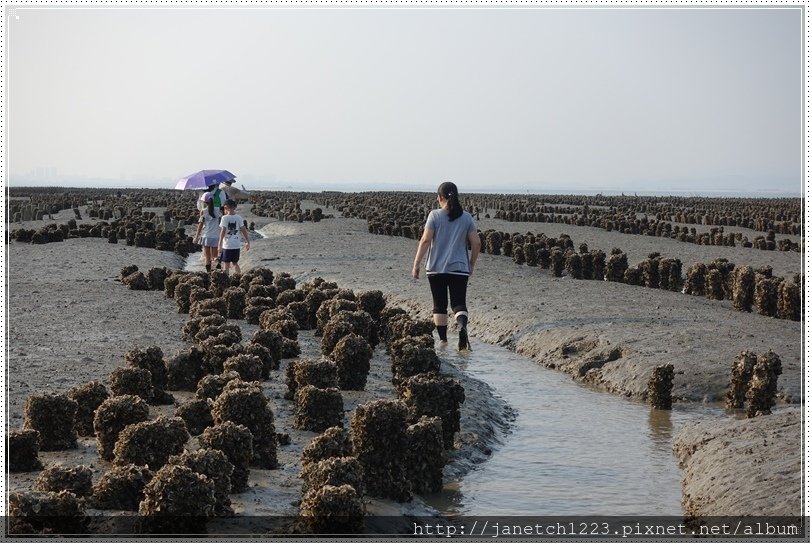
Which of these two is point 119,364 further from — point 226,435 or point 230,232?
point 230,232

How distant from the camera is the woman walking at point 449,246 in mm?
13273

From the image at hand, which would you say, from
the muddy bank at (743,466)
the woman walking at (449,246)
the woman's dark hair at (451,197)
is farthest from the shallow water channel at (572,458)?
the woman's dark hair at (451,197)

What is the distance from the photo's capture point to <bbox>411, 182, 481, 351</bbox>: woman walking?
43.5ft

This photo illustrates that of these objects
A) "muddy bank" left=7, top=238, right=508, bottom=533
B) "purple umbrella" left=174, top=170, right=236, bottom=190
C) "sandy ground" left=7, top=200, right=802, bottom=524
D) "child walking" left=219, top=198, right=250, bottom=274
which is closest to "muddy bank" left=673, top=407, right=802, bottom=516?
"sandy ground" left=7, top=200, right=802, bottom=524

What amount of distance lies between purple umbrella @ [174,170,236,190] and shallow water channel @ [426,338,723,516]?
17.6 metres

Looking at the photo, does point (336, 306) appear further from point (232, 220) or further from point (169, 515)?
point (169, 515)

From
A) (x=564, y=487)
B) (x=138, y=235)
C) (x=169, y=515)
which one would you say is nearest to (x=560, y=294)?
(x=564, y=487)

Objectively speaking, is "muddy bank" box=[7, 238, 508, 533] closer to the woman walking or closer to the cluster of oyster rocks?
the cluster of oyster rocks

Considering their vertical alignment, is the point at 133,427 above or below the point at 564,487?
above

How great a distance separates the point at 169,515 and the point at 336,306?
8988mm

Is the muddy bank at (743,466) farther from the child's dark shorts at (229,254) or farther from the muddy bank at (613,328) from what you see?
the child's dark shorts at (229,254)

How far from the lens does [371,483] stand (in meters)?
7.87

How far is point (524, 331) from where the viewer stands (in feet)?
55.5

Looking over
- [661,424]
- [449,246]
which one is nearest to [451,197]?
[449,246]
